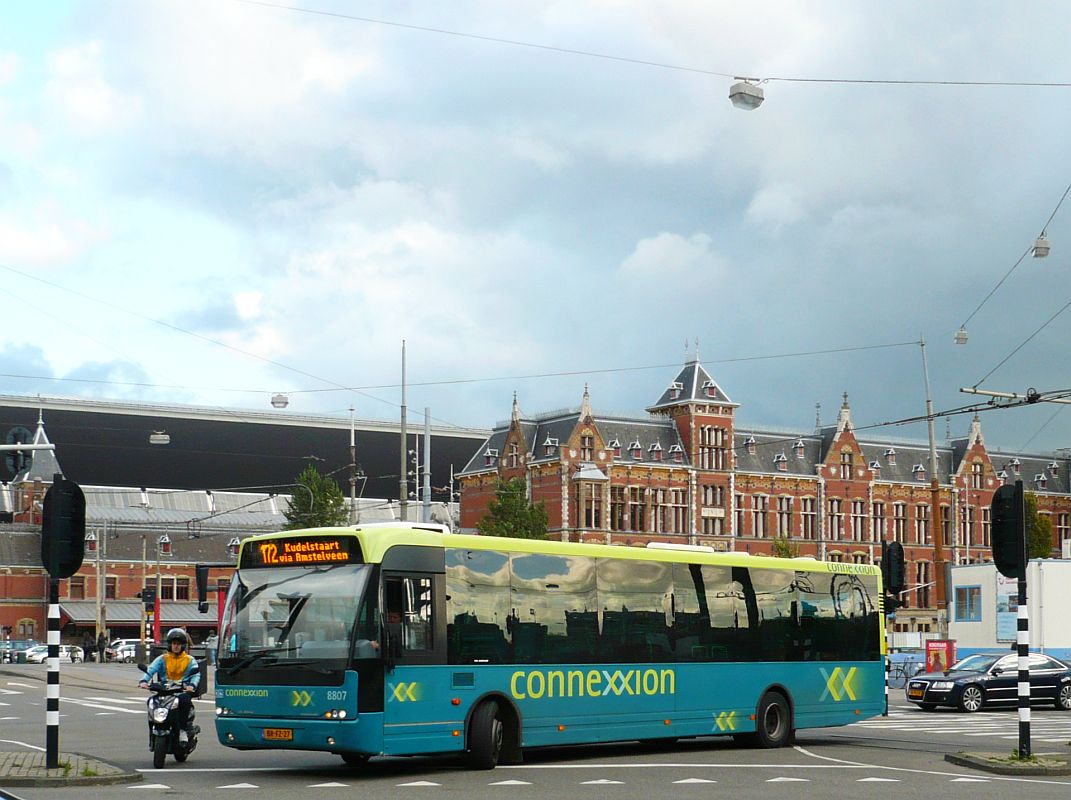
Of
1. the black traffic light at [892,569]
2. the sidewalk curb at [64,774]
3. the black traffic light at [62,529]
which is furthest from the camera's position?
the black traffic light at [892,569]

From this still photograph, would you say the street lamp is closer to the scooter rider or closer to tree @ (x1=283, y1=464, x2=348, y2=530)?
the scooter rider

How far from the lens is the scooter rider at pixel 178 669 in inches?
714

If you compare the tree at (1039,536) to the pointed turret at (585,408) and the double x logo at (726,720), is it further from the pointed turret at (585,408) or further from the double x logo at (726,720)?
the double x logo at (726,720)

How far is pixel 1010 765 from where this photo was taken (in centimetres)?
1795

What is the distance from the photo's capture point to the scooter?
18125mm

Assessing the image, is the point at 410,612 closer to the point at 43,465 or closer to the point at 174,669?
the point at 174,669

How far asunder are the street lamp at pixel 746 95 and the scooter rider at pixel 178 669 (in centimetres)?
1038

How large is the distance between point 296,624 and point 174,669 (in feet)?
6.39

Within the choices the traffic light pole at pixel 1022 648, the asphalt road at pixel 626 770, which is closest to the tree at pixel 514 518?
the asphalt road at pixel 626 770

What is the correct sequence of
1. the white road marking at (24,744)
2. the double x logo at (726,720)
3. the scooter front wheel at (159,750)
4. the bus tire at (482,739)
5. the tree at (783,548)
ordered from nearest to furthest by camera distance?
1. the bus tire at (482,739)
2. the scooter front wheel at (159,750)
3. the double x logo at (726,720)
4. the white road marking at (24,744)
5. the tree at (783,548)

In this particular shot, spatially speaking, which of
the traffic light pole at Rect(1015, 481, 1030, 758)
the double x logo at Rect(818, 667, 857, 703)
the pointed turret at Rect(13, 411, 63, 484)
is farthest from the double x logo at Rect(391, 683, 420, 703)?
the pointed turret at Rect(13, 411, 63, 484)

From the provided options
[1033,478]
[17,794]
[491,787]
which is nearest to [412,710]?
[491,787]

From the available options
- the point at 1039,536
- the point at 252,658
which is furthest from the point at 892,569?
the point at 1039,536

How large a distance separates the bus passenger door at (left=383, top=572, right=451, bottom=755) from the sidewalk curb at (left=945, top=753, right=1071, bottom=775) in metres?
6.18
